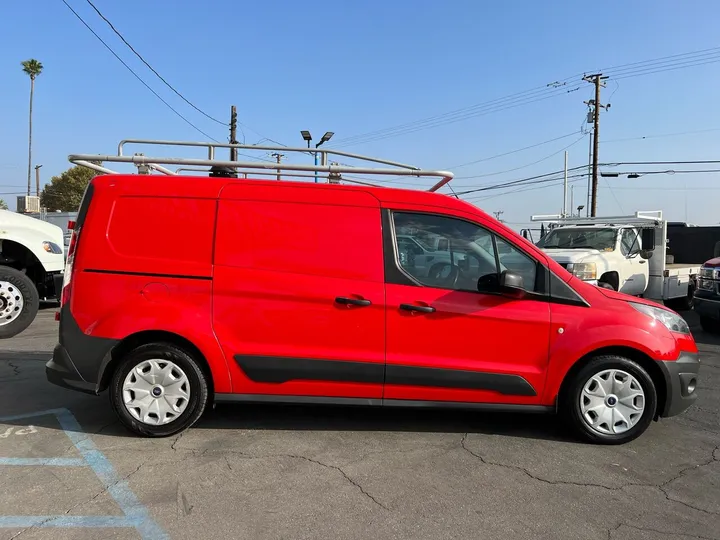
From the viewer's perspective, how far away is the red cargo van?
3922mm

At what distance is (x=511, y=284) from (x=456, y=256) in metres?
0.49

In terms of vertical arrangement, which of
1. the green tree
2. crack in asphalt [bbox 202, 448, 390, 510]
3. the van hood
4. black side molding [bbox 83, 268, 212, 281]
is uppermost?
the green tree

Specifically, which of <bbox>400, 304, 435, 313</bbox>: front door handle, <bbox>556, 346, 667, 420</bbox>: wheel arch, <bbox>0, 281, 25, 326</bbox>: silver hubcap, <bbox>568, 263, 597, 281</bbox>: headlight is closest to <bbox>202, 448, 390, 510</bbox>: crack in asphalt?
<bbox>400, 304, 435, 313</bbox>: front door handle

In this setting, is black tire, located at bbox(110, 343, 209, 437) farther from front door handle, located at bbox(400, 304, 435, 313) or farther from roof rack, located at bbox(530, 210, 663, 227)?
roof rack, located at bbox(530, 210, 663, 227)

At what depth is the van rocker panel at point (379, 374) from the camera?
392 centimetres

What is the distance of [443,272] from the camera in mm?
4027

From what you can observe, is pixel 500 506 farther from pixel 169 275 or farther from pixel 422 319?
pixel 169 275

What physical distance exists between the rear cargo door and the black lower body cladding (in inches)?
36.2

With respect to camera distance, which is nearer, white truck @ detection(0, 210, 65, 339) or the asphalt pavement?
the asphalt pavement

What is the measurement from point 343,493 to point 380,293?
4.68 feet

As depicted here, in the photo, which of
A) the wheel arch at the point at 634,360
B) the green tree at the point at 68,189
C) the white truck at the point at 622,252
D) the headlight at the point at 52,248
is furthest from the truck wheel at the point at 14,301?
the green tree at the point at 68,189

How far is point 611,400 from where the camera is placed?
397 centimetres

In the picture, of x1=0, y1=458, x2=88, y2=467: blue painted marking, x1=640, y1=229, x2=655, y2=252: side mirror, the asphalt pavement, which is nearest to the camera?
the asphalt pavement

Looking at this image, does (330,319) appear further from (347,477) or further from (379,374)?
(347,477)
